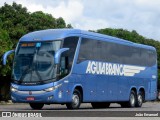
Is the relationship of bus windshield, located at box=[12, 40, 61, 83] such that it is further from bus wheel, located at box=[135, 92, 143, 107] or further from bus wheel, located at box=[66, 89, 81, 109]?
bus wheel, located at box=[135, 92, 143, 107]

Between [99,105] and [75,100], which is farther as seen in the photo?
[99,105]

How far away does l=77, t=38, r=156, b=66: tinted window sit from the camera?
26734 mm

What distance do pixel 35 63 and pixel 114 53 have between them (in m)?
6.04

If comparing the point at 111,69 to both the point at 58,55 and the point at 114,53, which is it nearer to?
the point at 114,53

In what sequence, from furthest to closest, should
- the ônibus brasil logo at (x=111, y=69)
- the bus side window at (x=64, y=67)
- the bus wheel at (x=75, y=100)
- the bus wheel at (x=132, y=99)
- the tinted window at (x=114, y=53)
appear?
the bus wheel at (x=132, y=99)
the ônibus brasil logo at (x=111, y=69)
the tinted window at (x=114, y=53)
the bus wheel at (x=75, y=100)
the bus side window at (x=64, y=67)

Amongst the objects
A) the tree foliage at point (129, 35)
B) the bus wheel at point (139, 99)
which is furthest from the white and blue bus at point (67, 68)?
the tree foliage at point (129, 35)

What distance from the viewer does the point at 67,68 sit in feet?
82.9

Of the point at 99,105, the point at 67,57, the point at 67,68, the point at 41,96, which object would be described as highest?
the point at 67,57

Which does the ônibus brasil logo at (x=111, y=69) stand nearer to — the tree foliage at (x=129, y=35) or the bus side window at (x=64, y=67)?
the bus side window at (x=64, y=67)

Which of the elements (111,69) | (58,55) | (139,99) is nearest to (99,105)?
(139,99)

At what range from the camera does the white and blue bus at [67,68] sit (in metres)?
24.8

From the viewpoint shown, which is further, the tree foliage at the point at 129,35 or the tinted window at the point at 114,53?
the tree foliage at the point at 129,35

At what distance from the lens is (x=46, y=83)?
24.7 m

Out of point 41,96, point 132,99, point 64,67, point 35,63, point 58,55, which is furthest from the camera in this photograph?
point 132,99
